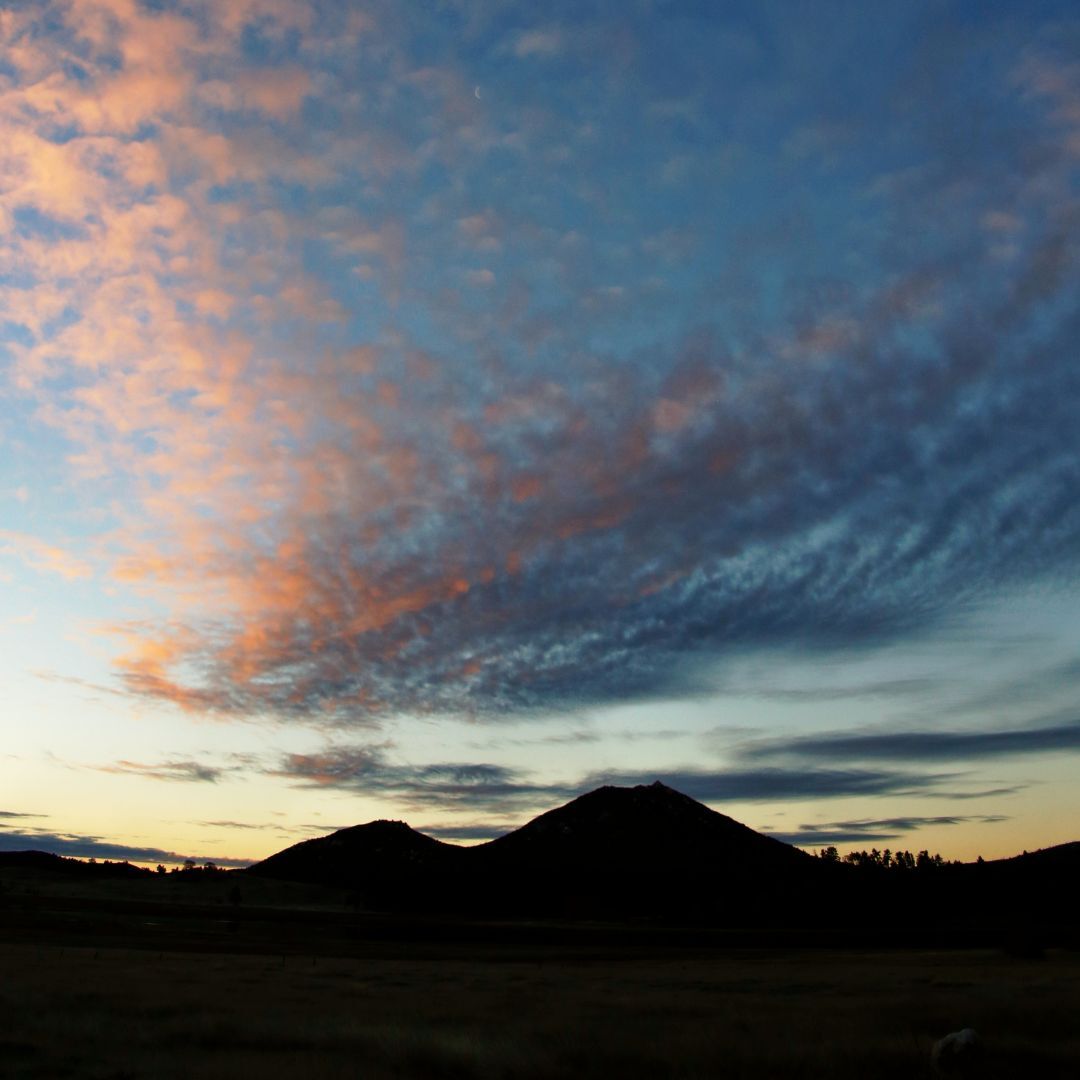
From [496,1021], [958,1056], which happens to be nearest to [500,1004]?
[496,1021]

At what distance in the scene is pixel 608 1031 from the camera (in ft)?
76.8

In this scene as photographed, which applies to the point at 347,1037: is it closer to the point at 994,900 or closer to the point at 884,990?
the point at 884,990

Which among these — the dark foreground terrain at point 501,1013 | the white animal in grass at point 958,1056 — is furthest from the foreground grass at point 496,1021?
the white animal in grass at point 958,1056

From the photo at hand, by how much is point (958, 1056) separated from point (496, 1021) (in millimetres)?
12925

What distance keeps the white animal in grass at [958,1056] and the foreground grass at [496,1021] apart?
0.41 m

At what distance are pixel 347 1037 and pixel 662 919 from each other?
155 m

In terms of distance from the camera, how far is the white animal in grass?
18.2 metres

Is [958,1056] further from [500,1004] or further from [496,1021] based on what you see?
[500,1004]

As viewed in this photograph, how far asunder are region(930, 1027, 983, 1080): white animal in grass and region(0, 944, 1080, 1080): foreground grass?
16.3 inches

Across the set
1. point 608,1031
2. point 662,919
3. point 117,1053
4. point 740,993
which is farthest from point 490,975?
point 662,919

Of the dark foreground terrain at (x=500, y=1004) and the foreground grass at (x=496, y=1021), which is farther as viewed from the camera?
the dark foreground terrain at (x=500, y=1004)

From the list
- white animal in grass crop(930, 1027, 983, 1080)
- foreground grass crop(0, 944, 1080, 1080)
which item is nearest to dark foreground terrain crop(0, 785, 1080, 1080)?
foreground grass crop(0, 944, 1080, 1080)

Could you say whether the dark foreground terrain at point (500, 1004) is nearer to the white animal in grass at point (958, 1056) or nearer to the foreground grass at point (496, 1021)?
the foreground grass at point (496, 1021)

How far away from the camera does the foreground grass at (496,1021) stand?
18531mm
